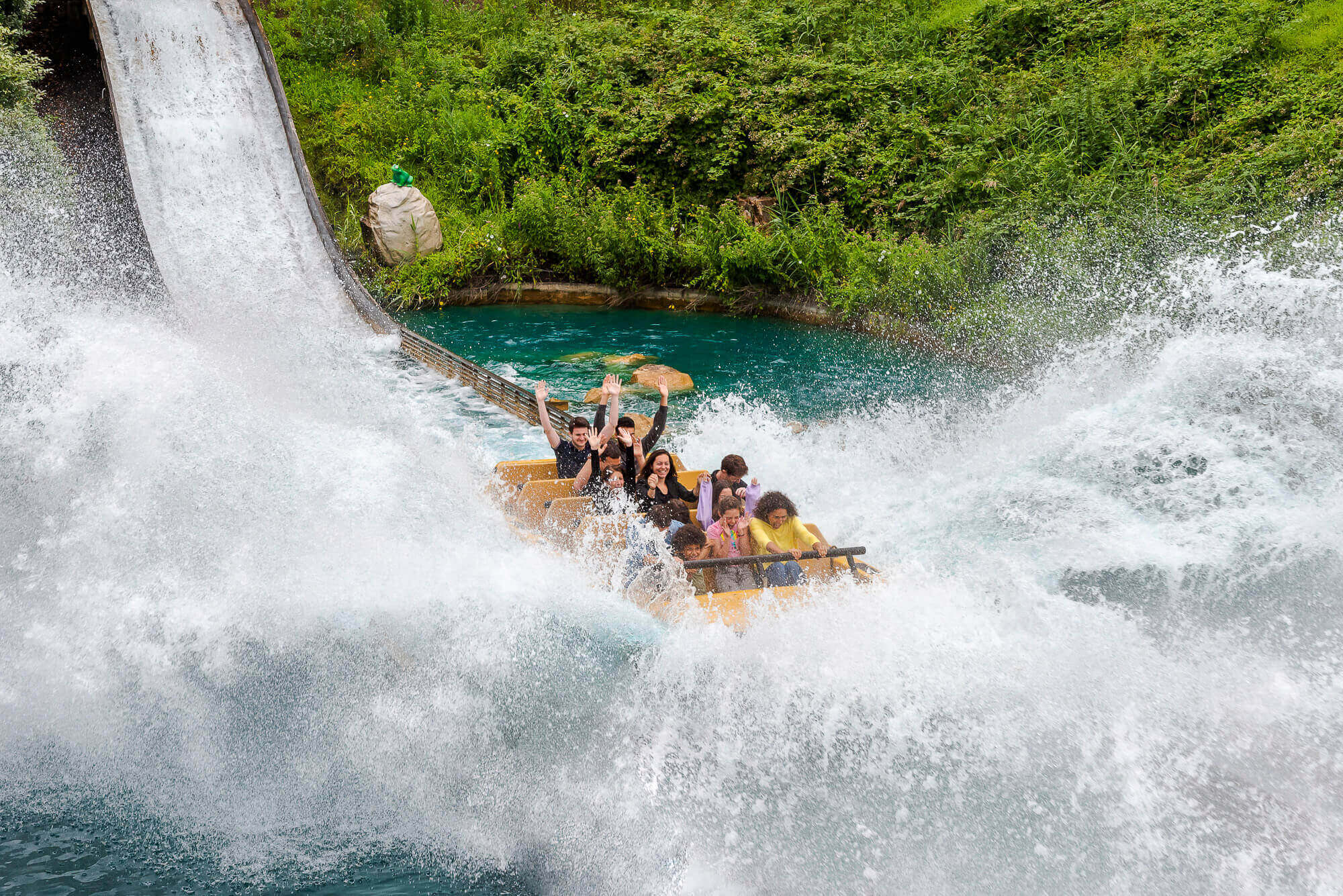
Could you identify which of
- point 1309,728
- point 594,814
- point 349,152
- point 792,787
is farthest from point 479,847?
point 349,152

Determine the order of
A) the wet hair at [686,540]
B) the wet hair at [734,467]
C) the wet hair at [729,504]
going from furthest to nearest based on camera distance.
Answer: the wet hair at [734,467] → the wet hair at [729,504] → the wet hair at [686,540]

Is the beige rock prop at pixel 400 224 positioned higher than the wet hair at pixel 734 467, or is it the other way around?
the beige rock prop at pixel 400 224

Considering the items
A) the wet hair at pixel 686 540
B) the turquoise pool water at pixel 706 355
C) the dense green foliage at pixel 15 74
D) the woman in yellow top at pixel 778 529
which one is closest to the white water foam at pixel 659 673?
the wet hair at pixel 686 540

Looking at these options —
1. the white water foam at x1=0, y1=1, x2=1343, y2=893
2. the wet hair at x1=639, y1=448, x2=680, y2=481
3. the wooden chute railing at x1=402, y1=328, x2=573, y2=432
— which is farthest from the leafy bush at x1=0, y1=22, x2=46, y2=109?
the wet hair at x1=639, y1=448, x2=680, y2=481

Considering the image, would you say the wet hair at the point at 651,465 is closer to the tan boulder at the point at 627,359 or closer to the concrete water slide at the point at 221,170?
the concrete water slide at the point at 221,170

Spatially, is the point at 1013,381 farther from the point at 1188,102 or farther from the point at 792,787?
the point at 792,787
